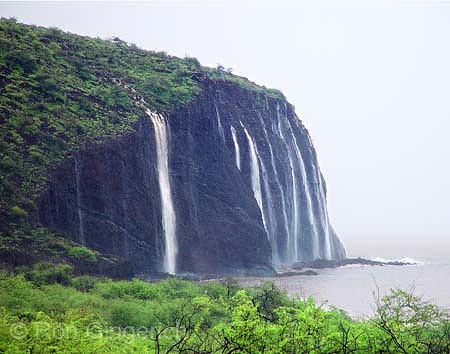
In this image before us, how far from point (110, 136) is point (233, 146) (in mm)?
17521

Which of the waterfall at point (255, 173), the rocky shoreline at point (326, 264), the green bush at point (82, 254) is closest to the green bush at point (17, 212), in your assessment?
the green bush at point (82, 254)

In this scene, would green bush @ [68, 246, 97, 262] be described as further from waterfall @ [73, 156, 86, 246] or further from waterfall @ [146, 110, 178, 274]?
waterfall @ [146, 110, 178, 274]

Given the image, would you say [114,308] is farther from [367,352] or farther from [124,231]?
[124,231]

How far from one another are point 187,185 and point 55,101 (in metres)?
13.3

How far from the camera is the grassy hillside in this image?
3328cm

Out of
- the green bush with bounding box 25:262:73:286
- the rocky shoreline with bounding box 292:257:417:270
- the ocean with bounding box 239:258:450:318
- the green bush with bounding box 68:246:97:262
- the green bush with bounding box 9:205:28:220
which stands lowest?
the ocean with bounding box 239:258:450:318

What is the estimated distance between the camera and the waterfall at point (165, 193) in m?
44.3

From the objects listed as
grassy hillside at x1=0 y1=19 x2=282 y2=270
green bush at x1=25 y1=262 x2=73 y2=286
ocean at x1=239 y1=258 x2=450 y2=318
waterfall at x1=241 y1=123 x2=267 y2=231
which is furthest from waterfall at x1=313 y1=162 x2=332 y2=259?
green bush at x1=25 y1=262 x2=73 y2=286

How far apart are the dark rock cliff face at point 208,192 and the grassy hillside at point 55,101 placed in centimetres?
152

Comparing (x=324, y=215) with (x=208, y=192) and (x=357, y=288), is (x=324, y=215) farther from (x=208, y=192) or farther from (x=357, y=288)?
(x=357, y=288)

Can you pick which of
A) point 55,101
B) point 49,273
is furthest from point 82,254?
point 55,101

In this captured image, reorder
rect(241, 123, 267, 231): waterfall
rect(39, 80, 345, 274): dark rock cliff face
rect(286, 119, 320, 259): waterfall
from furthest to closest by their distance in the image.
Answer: rect(286, 119, 320, 259): waterfall, rect(241, 123, 267, 231): waterfall, rect(39, 80, 345, 274): dark rock cliff face

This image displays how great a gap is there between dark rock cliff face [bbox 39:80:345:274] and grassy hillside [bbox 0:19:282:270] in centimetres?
152

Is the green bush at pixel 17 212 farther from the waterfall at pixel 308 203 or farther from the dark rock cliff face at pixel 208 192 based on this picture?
the waterfall at pixel 308 203
